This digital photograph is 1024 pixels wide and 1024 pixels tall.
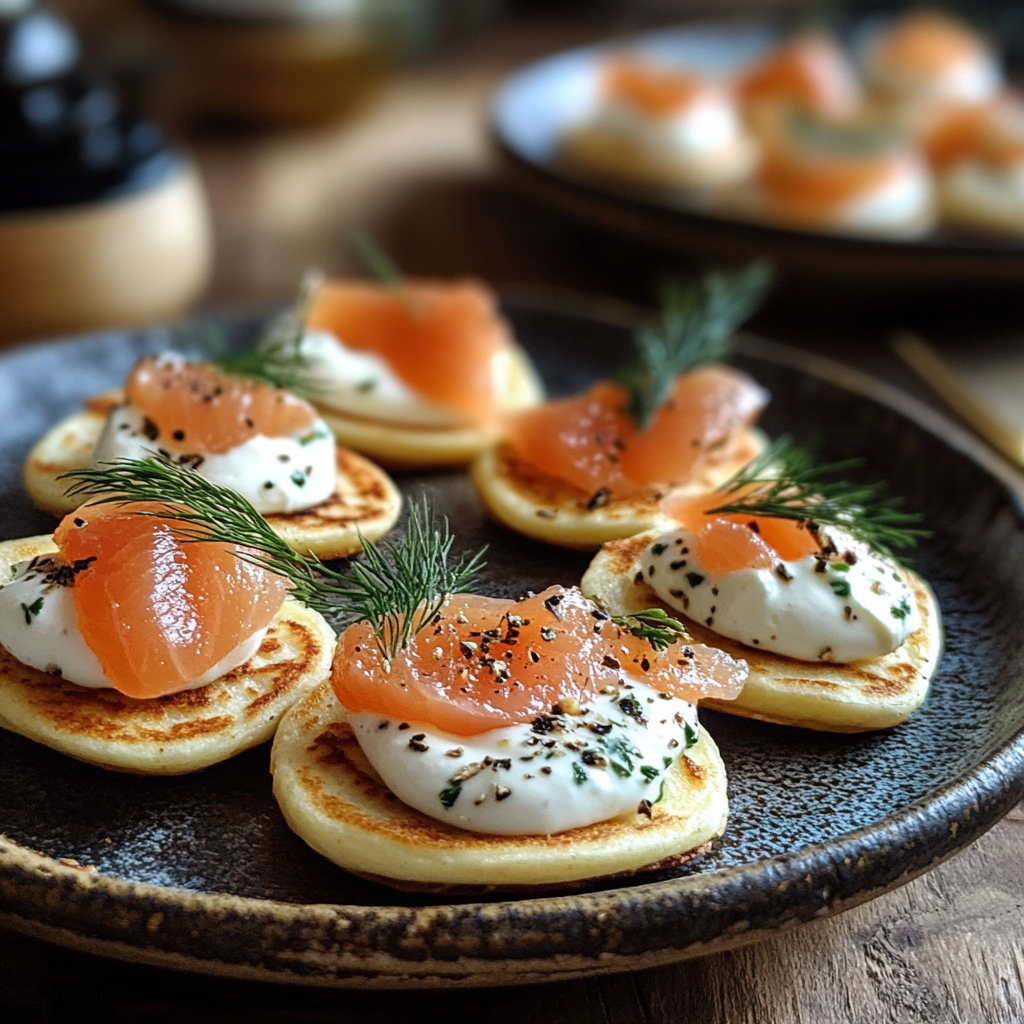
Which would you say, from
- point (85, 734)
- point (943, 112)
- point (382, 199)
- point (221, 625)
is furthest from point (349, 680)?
point (943, 112)

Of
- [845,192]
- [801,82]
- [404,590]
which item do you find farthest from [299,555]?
[801,82]

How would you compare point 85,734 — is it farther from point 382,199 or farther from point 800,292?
point 382,199

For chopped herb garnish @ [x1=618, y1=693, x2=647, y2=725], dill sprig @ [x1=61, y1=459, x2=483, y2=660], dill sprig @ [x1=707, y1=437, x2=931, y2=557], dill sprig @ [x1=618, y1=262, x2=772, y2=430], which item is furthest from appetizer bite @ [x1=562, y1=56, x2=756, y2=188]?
chopped herb garnish @ [x1=618, y1=693, x2=647, y2=725]

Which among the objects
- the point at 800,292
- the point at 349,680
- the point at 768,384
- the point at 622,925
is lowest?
the point at 800,292

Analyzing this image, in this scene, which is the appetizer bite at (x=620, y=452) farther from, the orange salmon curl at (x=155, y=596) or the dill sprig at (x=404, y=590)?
the orange salmon curl at (x=155, y=596)

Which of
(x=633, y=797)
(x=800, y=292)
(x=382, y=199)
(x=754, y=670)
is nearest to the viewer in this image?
(x=633, y=797)

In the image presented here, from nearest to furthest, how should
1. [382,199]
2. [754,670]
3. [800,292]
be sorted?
[754,670]
[800,292]
[382,199]
